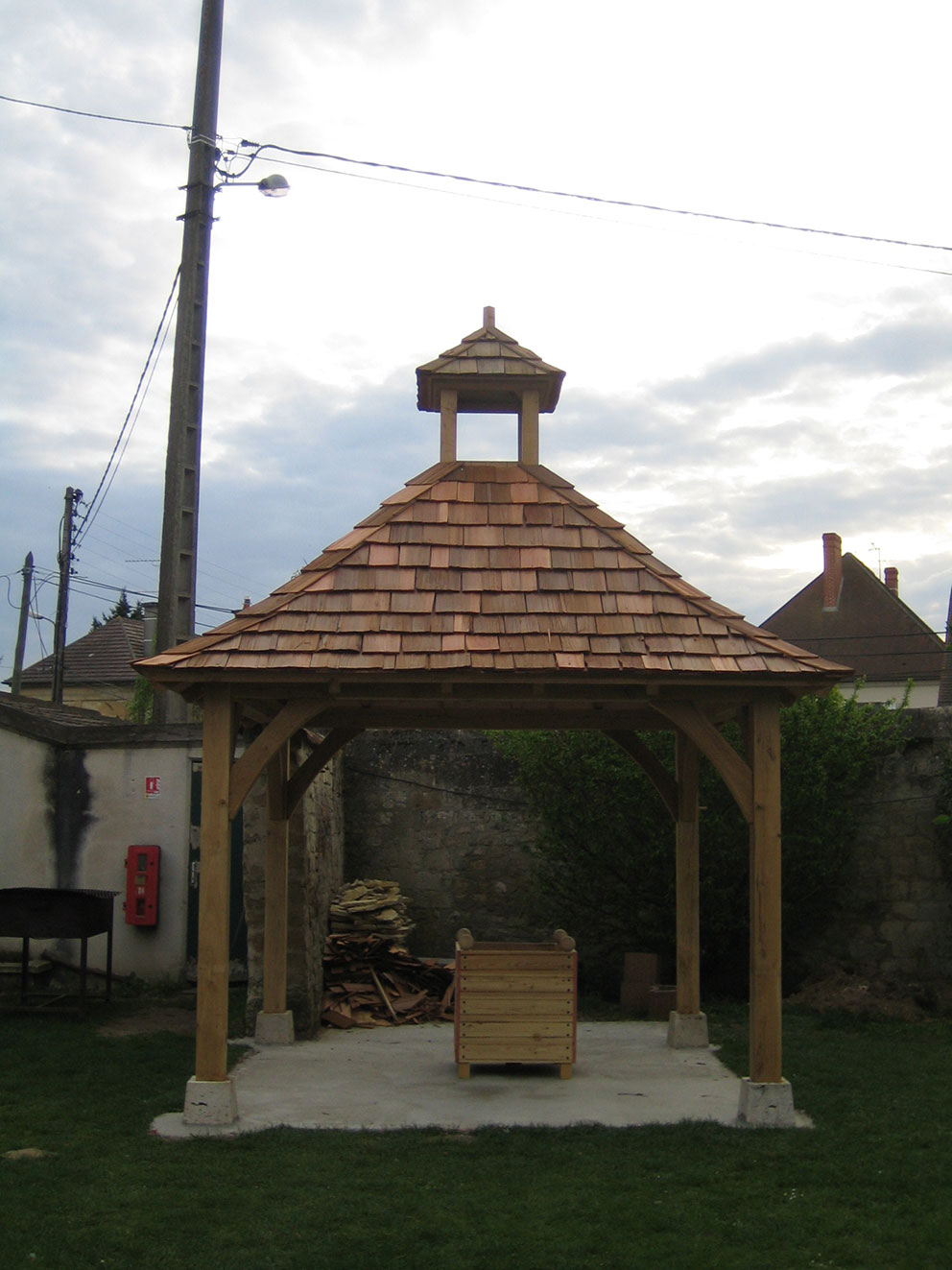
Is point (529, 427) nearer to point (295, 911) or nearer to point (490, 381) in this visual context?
point (490, 381)

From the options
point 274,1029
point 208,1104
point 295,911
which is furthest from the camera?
point 295,911

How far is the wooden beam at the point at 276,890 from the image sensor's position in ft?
28.1

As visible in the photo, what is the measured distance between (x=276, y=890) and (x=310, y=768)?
88cm

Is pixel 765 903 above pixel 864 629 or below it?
below

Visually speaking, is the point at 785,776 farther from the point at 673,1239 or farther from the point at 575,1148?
the point at 673,1239

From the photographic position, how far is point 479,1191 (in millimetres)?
5336

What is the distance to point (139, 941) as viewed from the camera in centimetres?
1104

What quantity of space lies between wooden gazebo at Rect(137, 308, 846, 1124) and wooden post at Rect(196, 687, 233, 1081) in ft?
0.03

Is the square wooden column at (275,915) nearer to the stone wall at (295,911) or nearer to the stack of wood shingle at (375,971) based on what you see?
the stone wall at (295,911)

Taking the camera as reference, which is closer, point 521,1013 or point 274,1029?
point 521,1013

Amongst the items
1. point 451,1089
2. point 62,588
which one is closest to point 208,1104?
point 451,1089

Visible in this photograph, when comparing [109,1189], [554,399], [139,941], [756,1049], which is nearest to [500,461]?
[554,399]

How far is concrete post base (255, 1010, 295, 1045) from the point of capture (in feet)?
28.6

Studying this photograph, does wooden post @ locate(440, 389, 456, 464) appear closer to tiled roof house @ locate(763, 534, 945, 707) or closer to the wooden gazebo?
the wooden gazebo
